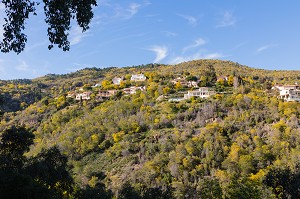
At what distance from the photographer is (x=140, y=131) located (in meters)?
65.2

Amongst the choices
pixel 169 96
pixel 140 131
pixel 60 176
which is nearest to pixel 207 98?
pixel 169 96

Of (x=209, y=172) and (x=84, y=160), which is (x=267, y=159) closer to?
(x=209, y=172)

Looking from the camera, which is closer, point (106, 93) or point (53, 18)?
point (53, 18)

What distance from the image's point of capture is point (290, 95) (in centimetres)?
6925

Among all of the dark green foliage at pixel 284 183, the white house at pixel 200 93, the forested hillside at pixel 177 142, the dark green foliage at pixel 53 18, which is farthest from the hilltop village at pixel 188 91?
the dark green foliage at pixel 53 18

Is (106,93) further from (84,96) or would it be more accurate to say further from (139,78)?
(139,78)

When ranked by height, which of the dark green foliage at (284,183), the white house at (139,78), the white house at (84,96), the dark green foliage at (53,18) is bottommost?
the dark green foliage at (284,183)

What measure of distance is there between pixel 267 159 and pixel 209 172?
8482 mm

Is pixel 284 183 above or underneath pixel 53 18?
underneath

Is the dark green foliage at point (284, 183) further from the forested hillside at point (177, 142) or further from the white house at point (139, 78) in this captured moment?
the white house at point (139, 78)

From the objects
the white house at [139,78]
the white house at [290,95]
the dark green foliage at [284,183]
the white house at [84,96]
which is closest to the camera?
the dark green foliage at [284,183]

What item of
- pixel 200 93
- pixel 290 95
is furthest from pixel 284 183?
pixel 200 93

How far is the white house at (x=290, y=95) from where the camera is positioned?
224 feet

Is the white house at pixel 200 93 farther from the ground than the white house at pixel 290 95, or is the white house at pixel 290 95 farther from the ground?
the white house at pixel 200 93
